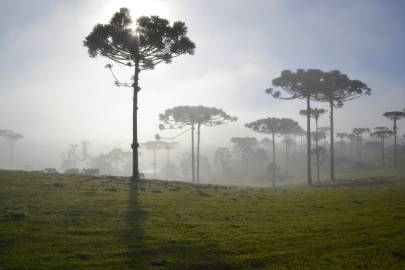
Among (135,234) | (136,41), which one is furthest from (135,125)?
(135,234)

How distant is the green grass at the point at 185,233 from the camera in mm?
8812

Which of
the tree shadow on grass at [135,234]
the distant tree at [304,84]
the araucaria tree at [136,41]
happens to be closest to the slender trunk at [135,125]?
the araucaria tree at [136,41]

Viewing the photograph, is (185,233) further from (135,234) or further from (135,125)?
(135,125)

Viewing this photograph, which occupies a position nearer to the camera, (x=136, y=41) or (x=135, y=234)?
(x=135, y=234)

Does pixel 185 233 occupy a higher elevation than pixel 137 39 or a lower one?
lower

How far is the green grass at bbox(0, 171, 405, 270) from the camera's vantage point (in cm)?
881

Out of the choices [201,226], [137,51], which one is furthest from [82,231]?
[137,51]

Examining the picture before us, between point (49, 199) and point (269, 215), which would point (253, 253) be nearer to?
point (269, 215)

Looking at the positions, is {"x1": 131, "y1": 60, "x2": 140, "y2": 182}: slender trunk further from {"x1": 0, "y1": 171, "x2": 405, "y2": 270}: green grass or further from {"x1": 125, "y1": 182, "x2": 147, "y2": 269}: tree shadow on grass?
{"x1": 125, "y1": 182, "x2": 147, "y2": 269}: tree shadow on grass

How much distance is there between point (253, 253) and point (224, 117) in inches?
1899

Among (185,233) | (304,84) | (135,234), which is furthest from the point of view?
(304,84)

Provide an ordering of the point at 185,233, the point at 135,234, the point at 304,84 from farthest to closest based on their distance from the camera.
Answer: the point at 304,84
the point at 185,233
the point at 135,234

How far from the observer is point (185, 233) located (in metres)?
11.2

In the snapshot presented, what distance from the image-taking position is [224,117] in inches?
2256
